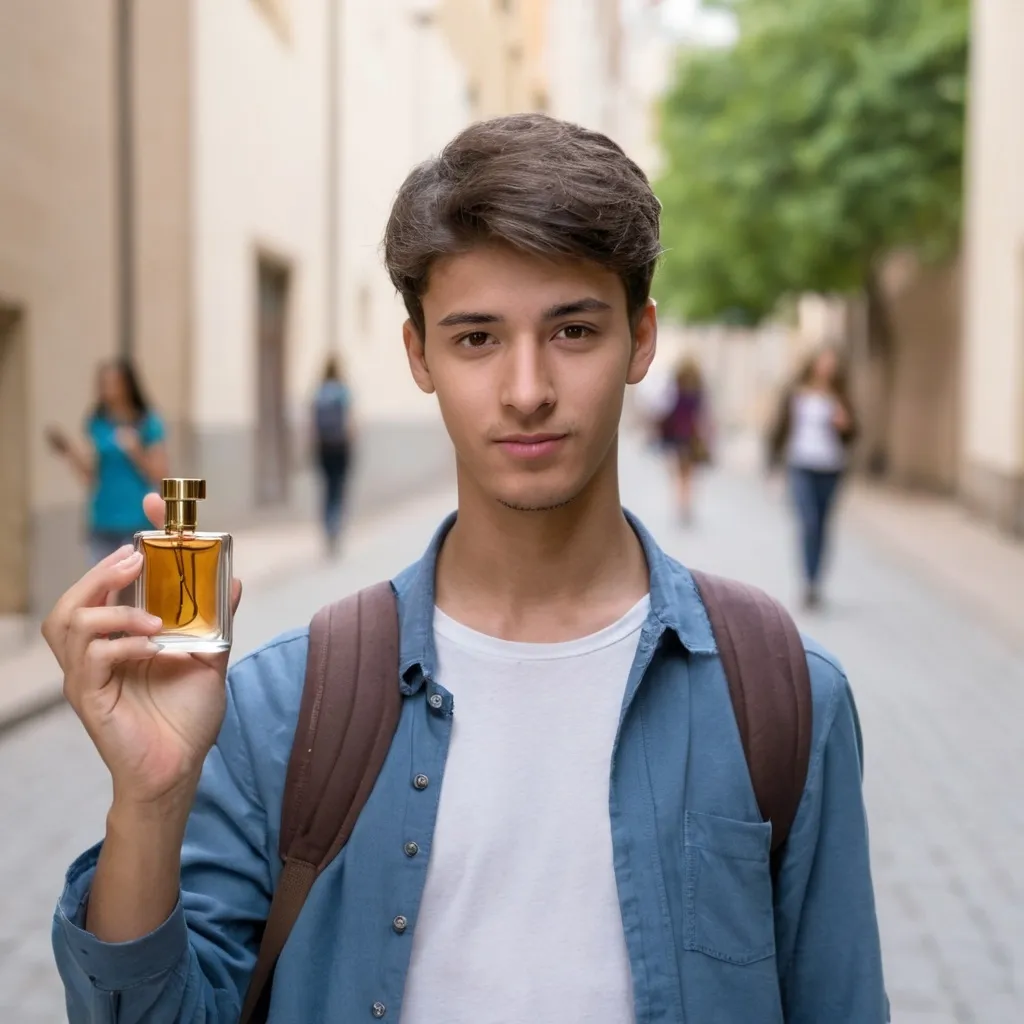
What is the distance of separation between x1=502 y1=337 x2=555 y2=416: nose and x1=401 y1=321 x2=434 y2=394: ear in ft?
0.52

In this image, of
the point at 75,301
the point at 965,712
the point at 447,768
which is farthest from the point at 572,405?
the point at 75,301

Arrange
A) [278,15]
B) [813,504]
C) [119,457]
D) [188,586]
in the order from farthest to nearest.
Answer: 1. [278,15]
2. [813,504]
3. [119,457]
4. [188,586]

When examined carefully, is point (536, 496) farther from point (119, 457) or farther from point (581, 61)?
point (581, 61)

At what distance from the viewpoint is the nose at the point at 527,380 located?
1753 millimetres

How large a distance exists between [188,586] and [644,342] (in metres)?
0.65

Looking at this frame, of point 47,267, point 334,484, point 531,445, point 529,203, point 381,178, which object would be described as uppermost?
point 381,178

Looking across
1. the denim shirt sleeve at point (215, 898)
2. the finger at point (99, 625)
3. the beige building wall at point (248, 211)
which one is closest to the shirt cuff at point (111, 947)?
the denim shirt sleeve at point (215, 898)

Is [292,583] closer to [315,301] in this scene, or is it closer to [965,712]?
[965,712]

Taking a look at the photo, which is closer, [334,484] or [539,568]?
[539,568]

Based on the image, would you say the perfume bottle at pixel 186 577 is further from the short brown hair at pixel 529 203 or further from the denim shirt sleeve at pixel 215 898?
the short brown hair at pixel 529 203

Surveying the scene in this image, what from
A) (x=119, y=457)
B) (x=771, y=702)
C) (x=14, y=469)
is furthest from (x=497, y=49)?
(x=771, y=702)

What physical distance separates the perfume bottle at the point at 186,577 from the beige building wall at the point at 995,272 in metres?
17.3

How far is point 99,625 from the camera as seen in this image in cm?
152

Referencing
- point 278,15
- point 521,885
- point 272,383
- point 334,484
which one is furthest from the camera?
point 272,383
